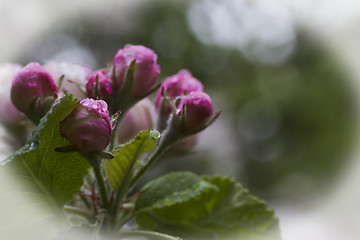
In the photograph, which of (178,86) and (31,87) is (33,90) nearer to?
(31,87)

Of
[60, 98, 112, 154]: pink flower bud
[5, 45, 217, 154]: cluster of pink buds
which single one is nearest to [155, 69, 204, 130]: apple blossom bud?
[5, 45, 217, 154]: cluster of pink buds

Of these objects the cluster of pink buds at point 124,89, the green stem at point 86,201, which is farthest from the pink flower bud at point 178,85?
the green stem at point 86,201

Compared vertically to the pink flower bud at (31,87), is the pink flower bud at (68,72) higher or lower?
higher

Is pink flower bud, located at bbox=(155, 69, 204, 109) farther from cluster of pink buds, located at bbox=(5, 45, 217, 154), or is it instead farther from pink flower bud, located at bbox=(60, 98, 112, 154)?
pink flower bud, located at bbox=(60, 98, 112, 154)

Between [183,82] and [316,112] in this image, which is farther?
[316,112]

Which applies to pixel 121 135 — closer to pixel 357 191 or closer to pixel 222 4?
pixel 357 191

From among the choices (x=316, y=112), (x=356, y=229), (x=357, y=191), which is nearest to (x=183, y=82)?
(x=356, y=229)

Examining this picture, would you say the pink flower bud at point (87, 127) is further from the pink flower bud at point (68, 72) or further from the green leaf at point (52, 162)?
the pink flower bud at point (68, 72)
